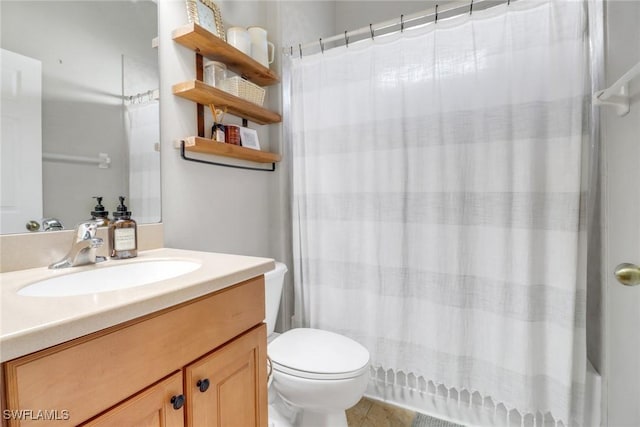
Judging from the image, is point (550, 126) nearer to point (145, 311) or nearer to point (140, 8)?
point (145, 311)

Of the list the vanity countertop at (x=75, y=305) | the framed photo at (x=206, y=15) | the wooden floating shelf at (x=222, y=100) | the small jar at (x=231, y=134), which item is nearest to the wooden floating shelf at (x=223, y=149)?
the small jar at (x=231, y=134)

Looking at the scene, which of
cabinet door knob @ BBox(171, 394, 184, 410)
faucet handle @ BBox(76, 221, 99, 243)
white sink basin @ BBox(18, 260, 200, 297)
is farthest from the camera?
faucet handle @ BBox(76, 221, 99, 243)

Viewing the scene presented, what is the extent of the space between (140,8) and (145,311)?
3.87ft

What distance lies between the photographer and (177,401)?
606 mm

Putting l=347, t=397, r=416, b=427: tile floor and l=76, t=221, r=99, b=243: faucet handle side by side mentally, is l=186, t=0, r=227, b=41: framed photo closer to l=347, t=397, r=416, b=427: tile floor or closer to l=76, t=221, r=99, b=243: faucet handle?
l=76, t=221, r=99, b=243: faucet handle

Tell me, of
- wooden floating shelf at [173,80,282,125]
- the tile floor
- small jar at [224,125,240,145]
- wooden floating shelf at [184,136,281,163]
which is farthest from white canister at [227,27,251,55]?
the tile floor

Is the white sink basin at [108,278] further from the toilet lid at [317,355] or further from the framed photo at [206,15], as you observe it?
the framed photo at [206,15]

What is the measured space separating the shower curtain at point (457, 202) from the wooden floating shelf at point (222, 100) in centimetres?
20

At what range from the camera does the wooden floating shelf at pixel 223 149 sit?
47.5 inches

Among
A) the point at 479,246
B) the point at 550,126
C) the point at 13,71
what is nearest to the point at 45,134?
the point at 13,71

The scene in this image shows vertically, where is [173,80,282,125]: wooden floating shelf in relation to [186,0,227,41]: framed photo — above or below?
below

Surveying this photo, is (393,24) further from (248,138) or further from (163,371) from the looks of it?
(163,371)

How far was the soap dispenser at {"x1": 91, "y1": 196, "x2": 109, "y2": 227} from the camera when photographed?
Result: 931 millimetres

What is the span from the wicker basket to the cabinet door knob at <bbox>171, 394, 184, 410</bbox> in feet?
3.94
